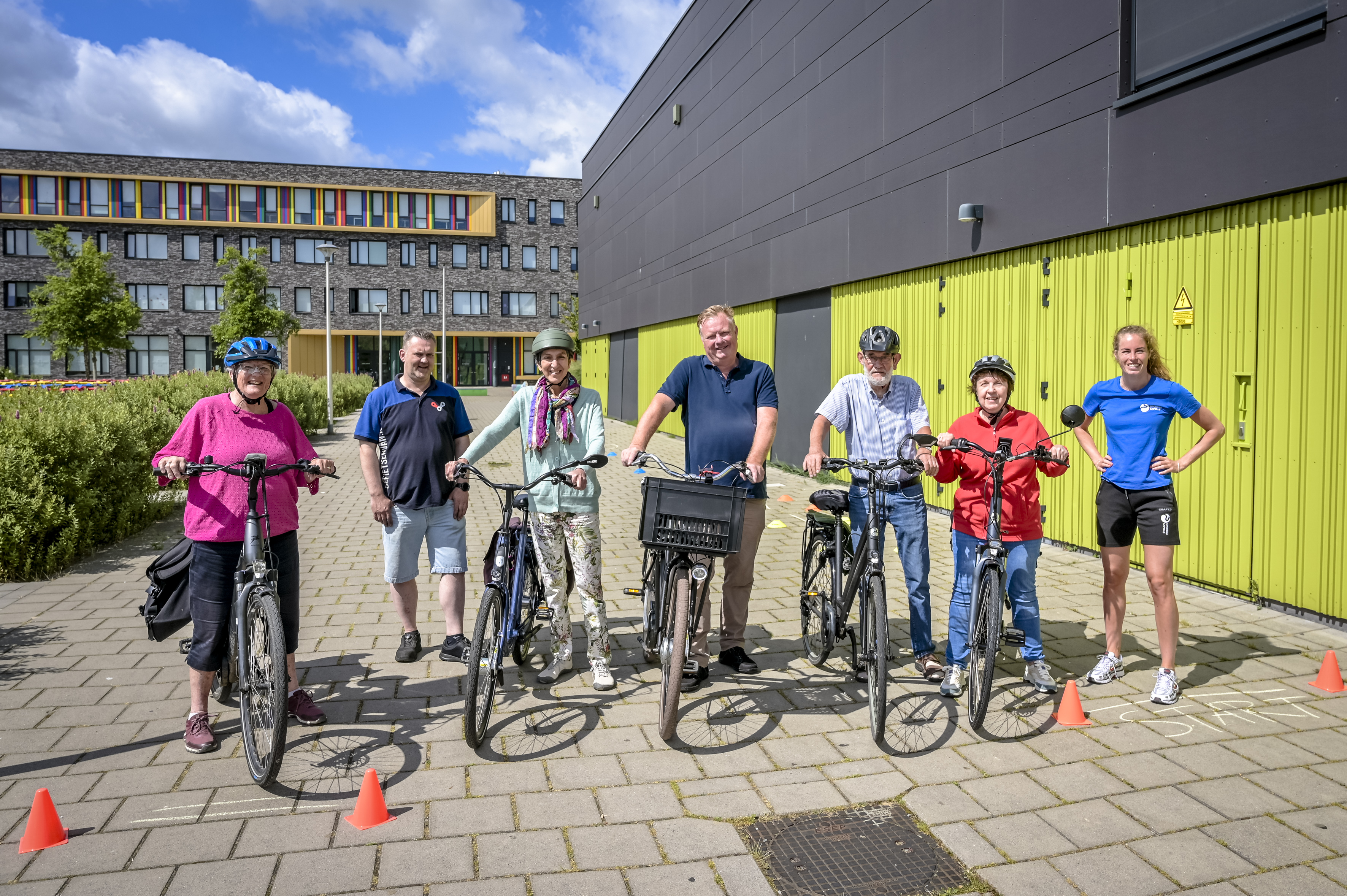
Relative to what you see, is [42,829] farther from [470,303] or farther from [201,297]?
[201,297]

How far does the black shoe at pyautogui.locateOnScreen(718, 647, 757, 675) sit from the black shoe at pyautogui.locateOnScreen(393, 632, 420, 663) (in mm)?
1846

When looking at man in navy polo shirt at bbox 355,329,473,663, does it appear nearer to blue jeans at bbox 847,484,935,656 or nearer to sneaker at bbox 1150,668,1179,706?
blue jeans at bbox 847,484,935,656

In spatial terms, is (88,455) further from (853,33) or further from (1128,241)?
(853,33)

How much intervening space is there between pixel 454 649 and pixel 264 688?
1.63 meters

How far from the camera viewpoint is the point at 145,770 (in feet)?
13.4

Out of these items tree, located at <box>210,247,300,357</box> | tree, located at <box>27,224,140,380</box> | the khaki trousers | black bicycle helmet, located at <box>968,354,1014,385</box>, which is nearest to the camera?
black bicycle helmet, located at <box>968,354,1014,385</box>

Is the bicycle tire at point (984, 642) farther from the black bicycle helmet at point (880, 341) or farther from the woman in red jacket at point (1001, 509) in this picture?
the black bicycle helmet at point (880, 341)

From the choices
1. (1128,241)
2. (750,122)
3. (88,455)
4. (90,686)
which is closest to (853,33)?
(750,122)

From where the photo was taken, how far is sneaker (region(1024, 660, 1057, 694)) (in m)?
5.09

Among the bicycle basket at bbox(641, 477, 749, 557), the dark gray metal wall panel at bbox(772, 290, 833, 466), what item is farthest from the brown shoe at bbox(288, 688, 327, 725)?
the dark gray metal wall panel at bbox(772, 290, 833, 466)

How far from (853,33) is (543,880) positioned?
40.8 feet

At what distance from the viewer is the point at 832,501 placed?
5.30 m

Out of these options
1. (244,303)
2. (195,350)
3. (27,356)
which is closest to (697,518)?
(244,303)

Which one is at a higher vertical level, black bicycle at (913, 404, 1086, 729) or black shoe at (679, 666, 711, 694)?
black bicycle at (913, 404, 1086, 729)
